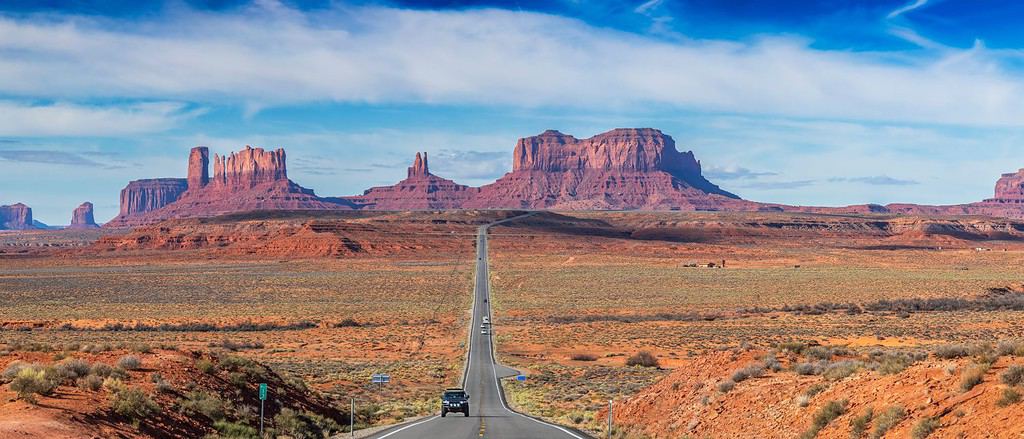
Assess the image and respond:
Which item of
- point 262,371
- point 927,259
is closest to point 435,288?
point 262,371

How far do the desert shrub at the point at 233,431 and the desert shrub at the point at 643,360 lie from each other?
2490cm

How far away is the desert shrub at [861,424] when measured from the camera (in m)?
13.4

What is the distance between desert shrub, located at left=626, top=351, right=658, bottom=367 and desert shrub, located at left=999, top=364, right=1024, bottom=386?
2784 cm

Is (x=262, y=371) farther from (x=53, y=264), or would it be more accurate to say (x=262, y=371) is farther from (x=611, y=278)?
(x=53, y=264)

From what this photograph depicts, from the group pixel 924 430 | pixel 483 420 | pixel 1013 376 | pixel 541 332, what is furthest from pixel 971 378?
pixel 541 332

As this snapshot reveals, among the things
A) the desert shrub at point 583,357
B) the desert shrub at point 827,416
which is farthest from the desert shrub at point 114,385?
the desert shrub at point 583,357

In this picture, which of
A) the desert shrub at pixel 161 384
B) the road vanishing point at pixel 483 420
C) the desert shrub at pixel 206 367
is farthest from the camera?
the road vanishing point at pixel 483 420

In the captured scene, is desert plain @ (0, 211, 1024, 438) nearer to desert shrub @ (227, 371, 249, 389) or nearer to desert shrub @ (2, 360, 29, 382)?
desert shrub @ (227, 371, 249, 389)

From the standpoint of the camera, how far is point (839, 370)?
17.1 m

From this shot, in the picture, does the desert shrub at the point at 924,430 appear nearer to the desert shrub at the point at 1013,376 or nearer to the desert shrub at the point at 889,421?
the desert shrub at the point at 889,421

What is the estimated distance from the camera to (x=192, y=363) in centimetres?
2047

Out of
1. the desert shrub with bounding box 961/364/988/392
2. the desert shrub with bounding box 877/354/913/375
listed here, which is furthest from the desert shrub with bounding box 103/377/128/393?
the desert shrub with bounding box 961/364/988/392

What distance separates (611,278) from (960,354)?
279 ft

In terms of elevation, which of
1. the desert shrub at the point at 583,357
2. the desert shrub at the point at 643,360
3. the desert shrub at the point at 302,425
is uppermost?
the desert shrub at the point at 302,425
